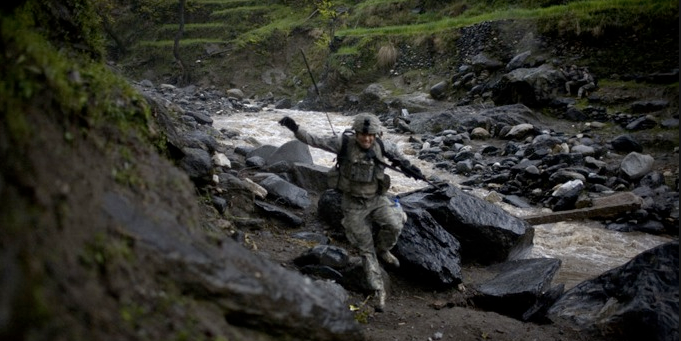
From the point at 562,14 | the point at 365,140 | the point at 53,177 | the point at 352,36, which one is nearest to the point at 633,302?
the point at 365,140

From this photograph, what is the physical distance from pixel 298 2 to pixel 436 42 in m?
16.3

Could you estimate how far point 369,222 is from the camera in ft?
21.3

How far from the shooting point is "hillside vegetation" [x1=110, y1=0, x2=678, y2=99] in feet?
53.6

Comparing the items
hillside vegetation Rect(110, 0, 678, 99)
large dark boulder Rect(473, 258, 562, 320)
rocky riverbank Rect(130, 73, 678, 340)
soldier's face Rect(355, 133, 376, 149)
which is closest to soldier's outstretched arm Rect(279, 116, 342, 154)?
soldier's face Rect(355, 133, 376, 149)

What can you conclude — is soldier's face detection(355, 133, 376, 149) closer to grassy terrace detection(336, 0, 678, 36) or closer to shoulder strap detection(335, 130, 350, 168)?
shoulder strap detection(335, 130, 350, 168)

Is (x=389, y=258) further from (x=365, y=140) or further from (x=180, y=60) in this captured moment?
(x=180, y=60)

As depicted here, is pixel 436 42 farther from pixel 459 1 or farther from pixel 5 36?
pixel 5 36

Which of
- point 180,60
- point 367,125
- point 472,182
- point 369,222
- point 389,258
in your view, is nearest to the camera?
point 367,125

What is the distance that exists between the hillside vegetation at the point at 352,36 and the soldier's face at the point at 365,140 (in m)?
13.2

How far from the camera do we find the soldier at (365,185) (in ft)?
20.0

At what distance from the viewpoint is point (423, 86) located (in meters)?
21.2

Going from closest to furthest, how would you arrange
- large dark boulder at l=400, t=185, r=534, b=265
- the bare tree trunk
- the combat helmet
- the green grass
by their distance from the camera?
the combat helmet < large dark boulder at l=400, t=185, r=534, b=265 < the bare tree trunk < the green grass

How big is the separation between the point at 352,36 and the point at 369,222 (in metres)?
21.5

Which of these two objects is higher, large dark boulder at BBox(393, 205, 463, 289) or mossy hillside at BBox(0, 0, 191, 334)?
mossy hillside at BBox(0, 0, 191, 334)
